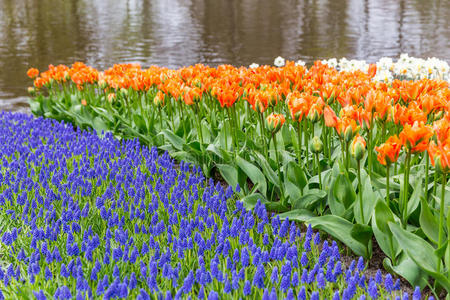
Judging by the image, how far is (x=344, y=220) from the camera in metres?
3.09

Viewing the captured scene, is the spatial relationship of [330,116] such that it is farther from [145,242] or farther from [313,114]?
[145,242]

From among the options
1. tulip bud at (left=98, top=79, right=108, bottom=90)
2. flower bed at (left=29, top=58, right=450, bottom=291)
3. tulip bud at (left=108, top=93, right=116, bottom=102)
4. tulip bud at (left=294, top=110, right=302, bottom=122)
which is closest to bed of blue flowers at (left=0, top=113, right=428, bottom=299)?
flower bed at (left=29, top=58, right=450, bottom=291)

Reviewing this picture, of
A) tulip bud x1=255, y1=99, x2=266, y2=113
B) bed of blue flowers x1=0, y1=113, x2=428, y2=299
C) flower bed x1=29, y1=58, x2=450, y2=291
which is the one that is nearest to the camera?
bed of blue flowers x1=0, y1=113, x2=428, y2=299

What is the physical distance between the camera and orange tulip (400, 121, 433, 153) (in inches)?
100

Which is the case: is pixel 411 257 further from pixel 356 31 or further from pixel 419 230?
pixel 356 31

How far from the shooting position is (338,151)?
4.08 m

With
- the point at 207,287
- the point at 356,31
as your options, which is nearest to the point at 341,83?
the point at 207,287

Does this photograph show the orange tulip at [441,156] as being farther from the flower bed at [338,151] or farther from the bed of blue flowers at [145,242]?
the bed of blue flowers at [145,242]

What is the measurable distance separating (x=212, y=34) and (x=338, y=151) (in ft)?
57.4

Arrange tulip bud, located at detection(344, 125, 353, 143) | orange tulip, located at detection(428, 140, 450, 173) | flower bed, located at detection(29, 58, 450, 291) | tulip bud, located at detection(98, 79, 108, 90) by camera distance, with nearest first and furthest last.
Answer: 1. orange tulip, located at detection(428, 140, 450, 173)
2. flower bed, located at detection(29, 58, 450, 291)
3. tulip bud, located at detection(344, 125, 353, 143)
4. tulip bud, located at detection(98, 79, 108, 90)

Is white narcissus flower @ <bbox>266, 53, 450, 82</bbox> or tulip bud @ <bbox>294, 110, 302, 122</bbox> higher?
tulip bud @ <bbox>294, 110, 302, 122</bbox>

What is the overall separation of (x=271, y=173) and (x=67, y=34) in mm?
19258

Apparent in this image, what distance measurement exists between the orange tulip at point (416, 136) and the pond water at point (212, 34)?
915 cm

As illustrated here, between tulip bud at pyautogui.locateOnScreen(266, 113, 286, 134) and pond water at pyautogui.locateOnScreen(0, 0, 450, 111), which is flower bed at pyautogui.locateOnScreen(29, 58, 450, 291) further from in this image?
pond water at pyautogui.locateOnScreen(0, 0, 450, 111)
